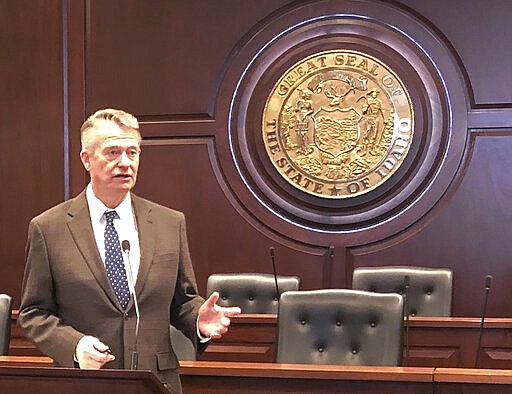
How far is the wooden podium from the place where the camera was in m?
1.66

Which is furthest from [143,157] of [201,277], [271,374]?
[271,374]

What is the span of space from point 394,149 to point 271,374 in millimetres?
3247

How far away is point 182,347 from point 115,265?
0.99 m

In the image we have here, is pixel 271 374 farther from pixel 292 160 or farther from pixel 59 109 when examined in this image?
pixel 59 109

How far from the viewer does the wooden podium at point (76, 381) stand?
1664 millimetres

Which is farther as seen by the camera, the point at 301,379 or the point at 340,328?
the point at 340,328

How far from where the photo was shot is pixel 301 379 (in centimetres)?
238

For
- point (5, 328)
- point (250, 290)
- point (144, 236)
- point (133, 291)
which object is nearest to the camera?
point (133, 291)

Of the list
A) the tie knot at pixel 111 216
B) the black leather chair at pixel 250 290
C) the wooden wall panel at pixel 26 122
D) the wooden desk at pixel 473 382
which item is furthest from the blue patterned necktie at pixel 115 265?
the wooden wall panel at pixel 26 122

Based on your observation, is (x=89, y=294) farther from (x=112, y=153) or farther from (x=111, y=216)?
(x=112, y=153)

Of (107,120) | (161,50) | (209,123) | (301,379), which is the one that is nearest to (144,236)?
(107,120)

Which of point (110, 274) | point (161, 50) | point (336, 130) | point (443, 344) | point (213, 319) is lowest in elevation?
point (443, 344)

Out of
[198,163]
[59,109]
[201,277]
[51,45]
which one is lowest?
[201,277]

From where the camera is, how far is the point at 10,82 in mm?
5809
